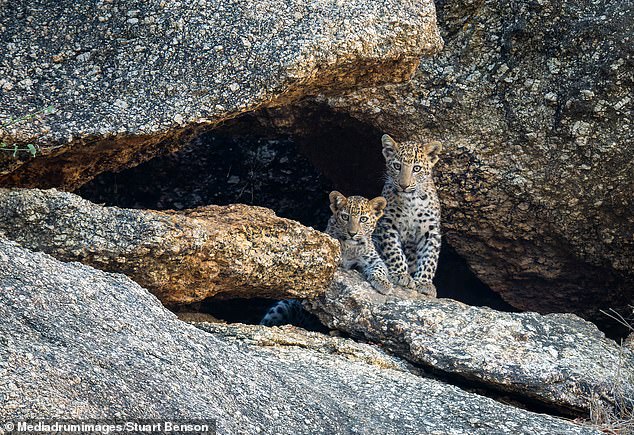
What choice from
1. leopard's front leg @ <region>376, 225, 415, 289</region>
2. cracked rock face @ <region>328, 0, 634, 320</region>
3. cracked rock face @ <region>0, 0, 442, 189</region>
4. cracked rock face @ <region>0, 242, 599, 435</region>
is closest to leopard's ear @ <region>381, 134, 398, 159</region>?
cracked rock face @ <region>328, 0, 634, 320</region>

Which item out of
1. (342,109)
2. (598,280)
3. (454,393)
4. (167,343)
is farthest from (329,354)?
(598,280)

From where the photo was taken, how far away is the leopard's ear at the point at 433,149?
1026 centimetres

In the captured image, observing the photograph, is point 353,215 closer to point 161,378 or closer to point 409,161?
point 409,161

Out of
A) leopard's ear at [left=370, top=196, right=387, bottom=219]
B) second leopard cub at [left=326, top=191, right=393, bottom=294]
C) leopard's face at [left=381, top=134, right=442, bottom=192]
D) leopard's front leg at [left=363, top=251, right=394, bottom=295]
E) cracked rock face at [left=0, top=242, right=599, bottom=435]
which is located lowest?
cracked rock face at [left=0, top=242, right=599, bottom=435]

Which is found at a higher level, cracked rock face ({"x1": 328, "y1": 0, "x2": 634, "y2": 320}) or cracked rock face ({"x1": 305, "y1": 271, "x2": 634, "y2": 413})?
cracked rock face ({"x1": 328, "y1": 0, "x2": 634, "y2": 320})

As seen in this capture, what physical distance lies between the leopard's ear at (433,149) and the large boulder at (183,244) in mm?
1582

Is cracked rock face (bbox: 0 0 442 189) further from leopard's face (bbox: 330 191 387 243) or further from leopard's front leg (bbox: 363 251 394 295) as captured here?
leopard's face (bbox: 330 191 387 243)

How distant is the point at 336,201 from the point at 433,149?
1.10 m

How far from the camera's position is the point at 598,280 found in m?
10.8

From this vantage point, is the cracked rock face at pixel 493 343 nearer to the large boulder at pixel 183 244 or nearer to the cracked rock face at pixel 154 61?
the large boulder at pixel 183 244

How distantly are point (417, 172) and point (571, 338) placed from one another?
7.98 feet

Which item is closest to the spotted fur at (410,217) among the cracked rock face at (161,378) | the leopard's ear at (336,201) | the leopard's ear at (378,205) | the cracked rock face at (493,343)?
the leopard's ear at (378,205)

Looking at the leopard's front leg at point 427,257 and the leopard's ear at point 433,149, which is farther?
the leopard's front leg at point 427,257

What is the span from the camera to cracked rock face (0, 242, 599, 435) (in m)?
5.63
